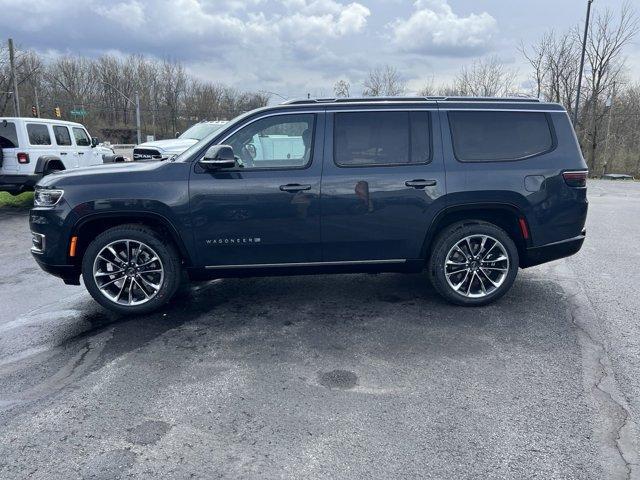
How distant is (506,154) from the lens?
4.89m

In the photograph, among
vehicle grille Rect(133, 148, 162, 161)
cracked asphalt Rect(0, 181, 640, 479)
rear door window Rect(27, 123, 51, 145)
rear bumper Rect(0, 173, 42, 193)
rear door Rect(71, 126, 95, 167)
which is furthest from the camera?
rear door Rect(71, 126, 95, 167)

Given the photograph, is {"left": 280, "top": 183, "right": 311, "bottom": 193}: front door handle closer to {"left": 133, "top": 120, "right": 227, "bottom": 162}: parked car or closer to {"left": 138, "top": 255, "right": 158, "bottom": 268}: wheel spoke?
{"left": 138, "top": 255, "right": 158, "bottom": 268}: wheel spoke

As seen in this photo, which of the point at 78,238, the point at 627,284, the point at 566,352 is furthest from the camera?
the point at 627,284

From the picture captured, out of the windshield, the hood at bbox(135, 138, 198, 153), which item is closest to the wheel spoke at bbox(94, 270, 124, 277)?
the hood at bbox(135, 138, 198, 153)

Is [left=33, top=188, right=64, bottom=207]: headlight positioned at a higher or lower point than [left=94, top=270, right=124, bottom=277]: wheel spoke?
higher

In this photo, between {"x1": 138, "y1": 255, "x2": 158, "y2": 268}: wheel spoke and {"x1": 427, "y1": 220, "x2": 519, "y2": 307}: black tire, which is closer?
{"x1": 138, "y1": 255, "x2": 158, "y2": 268}: wheel spoke

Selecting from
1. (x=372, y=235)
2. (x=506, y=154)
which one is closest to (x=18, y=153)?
(x=372, y=235)

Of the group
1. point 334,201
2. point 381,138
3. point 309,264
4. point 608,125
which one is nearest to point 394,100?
point 381,138

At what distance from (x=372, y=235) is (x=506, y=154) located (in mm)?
1590

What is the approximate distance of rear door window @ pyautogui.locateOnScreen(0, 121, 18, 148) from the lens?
37.7ft

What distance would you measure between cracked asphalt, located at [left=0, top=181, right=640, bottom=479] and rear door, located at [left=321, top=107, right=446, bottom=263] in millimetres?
741

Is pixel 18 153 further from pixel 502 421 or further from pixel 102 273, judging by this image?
pixel 502 421

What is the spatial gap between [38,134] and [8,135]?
0.70 m

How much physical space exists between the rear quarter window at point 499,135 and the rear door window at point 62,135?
11453mm
